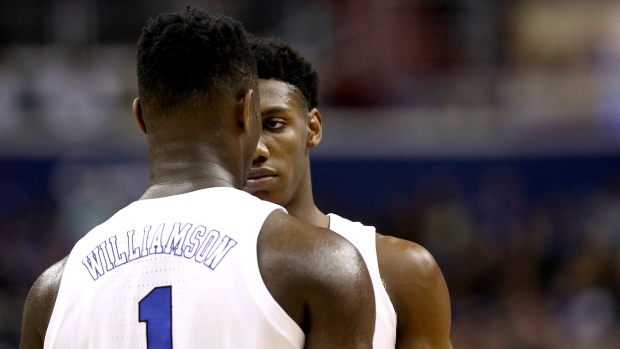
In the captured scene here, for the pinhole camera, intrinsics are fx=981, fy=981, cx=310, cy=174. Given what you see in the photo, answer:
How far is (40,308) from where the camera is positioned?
8.95 feet

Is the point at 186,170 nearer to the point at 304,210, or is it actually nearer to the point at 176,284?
the point at 176,284

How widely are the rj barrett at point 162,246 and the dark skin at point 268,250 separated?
118mm

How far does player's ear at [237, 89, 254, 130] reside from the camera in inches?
108

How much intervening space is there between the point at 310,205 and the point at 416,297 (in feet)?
2.34

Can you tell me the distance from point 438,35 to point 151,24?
1007 cm

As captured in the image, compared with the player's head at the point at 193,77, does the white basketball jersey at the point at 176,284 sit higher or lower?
lower

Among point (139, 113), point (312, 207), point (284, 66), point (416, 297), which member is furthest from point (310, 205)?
point (139, 113)

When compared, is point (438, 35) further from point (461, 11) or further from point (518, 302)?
point (518, 302)

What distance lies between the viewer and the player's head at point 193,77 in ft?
8.79

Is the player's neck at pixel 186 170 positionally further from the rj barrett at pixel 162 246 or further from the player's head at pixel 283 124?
the player's head at pixel 283 124

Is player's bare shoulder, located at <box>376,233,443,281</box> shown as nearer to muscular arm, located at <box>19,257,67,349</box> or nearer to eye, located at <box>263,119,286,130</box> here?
eye, located at <box>263,119,286,130</box>

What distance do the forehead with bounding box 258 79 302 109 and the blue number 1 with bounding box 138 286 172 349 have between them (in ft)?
4.98

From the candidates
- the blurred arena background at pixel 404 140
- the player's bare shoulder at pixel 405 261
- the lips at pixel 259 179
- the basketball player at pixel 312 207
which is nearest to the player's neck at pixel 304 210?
the basketball player at pixel 312 207

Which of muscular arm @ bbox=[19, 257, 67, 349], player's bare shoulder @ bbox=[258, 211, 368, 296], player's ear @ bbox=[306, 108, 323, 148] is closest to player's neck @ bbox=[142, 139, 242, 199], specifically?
player's bare shoulder @ bbox=[258, 211, 368, 296]
